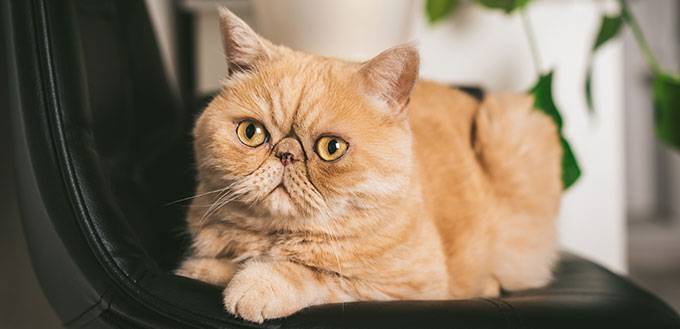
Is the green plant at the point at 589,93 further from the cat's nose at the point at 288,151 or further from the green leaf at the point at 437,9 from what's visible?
the cat's nose at the point at 288,151

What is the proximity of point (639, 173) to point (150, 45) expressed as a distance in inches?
107

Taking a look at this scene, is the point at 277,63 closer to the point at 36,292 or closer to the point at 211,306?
the point at 211,306

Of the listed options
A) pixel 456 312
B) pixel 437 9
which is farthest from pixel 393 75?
pixel 437 9

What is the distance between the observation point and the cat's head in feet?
2.81

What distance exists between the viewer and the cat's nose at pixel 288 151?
A: 33.4 inches

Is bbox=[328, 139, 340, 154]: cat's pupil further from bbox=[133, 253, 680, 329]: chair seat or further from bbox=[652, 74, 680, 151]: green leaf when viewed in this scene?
bbox=[652, 74, 680, 151]: green leaf

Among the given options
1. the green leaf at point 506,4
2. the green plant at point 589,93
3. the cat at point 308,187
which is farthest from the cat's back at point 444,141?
the green leaf at point 506,4

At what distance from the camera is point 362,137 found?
2.94 ft

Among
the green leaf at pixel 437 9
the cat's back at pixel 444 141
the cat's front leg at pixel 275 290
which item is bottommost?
the cat's front leg at pixel 275 290

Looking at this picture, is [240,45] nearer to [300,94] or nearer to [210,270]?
[300,94]

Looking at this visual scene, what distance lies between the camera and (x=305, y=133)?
86 centimetres

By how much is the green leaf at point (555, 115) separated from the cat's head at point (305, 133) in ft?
2.33

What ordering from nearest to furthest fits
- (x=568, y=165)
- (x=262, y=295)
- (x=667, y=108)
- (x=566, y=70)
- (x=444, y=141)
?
(x=262, y=295) < (x=444, y=141) < (x=568, y=165) < (x=667, y=108) < (x=566, y=70)

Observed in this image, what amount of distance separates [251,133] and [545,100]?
0.98m
